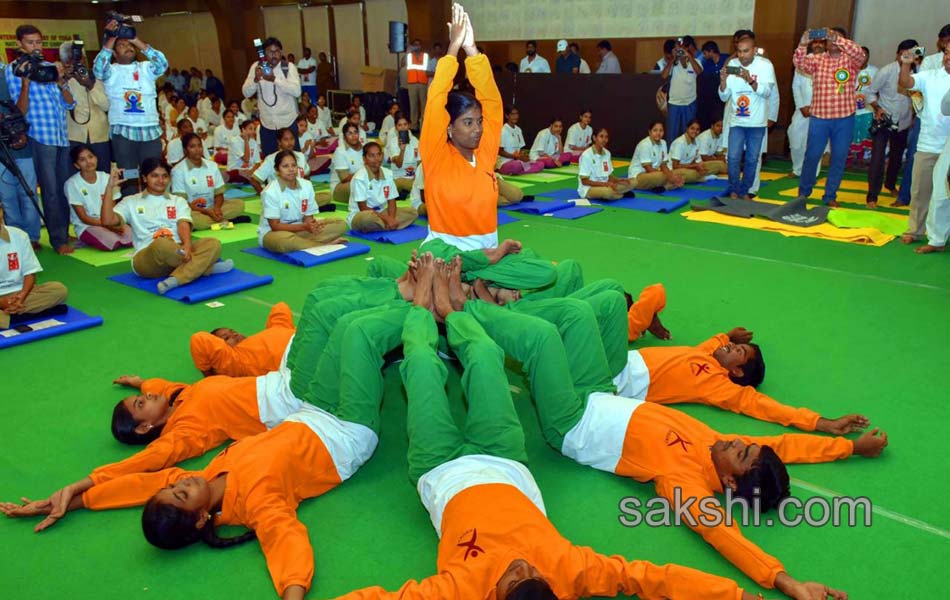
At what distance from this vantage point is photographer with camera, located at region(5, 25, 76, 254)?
5402 millimetres

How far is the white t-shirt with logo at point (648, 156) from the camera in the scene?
26.6 ft

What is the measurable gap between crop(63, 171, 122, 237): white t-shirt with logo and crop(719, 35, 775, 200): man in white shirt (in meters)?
5.72

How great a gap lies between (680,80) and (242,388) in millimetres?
8222

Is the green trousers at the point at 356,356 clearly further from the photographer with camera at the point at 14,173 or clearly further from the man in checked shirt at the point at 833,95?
the man in checked shirt at the point at 833,95

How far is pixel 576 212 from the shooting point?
23.5ft

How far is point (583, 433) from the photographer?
2672mm

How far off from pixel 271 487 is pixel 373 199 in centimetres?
444

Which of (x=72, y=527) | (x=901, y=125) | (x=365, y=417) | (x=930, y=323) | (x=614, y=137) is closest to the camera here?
(x=72, y=527)

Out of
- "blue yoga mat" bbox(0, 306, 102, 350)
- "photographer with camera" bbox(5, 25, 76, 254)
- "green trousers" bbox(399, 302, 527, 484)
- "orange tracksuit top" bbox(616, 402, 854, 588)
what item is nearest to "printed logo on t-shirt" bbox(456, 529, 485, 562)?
"green trousers" bbox(399, 302, 527, 484)

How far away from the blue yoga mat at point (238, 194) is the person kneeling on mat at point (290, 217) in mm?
Result: 2315

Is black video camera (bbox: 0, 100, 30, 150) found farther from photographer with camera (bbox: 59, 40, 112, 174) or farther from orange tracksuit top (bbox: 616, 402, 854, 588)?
orange tracksuit top (bbox: 616, 402, 854, 588)

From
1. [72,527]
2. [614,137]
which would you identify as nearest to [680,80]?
[614,137]

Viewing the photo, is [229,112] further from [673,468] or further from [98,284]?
[673,468]

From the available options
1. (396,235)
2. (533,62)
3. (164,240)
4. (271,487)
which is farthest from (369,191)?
(533,62)
